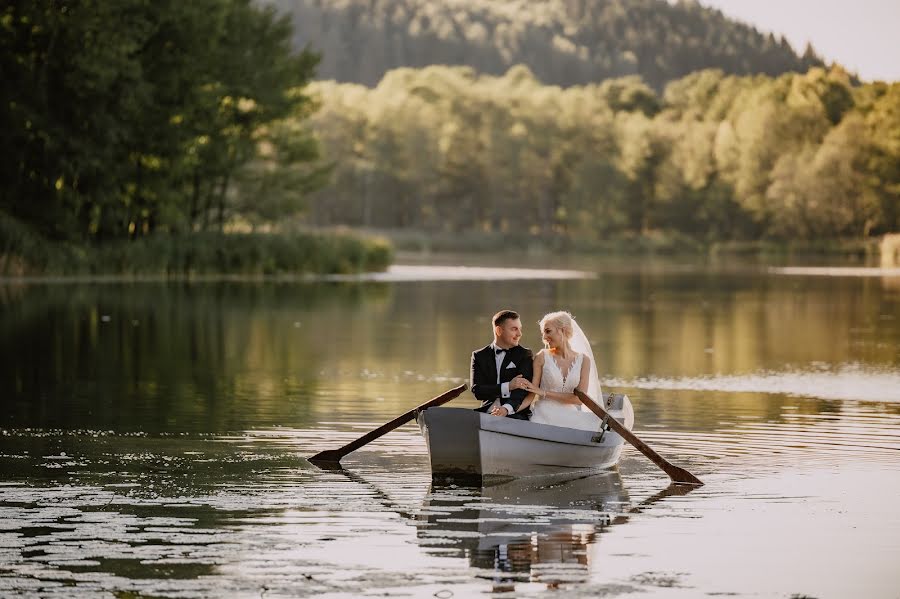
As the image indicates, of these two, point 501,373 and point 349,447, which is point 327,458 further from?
point 501,373

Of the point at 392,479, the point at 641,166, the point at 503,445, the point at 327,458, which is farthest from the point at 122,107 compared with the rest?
the point at 641,166

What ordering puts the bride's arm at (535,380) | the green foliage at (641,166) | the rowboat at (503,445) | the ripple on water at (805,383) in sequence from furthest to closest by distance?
the green foliage at (641,166)
the ripple on water at (805,383)
the bride's arm at (535,380)
the rowboat at (503,445)

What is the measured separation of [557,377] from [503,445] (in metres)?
1.20

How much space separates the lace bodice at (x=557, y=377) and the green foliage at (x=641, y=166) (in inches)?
4725

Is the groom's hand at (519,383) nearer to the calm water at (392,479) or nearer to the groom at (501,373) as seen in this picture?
the groom at (501,373)

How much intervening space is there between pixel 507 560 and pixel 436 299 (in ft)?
134

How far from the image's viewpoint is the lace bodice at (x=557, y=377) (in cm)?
1583

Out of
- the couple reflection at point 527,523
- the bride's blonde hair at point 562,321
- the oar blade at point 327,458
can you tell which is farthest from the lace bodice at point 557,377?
the oar blade at point 327,458

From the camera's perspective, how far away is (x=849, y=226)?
148m

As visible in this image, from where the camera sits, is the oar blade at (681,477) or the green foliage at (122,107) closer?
the oar blade at (681,477)

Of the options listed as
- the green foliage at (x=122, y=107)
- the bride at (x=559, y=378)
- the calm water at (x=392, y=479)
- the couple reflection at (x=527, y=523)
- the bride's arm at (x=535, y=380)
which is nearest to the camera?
the calm water at (x=392, y=479)

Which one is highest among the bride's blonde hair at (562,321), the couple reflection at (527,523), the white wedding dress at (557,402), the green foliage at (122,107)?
the green foliage at (122,107)

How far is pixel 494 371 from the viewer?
15531mm

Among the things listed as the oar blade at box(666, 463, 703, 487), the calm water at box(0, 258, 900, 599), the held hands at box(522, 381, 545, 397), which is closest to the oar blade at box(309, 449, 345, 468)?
the calm water at box(0, 258, 900, 599)
